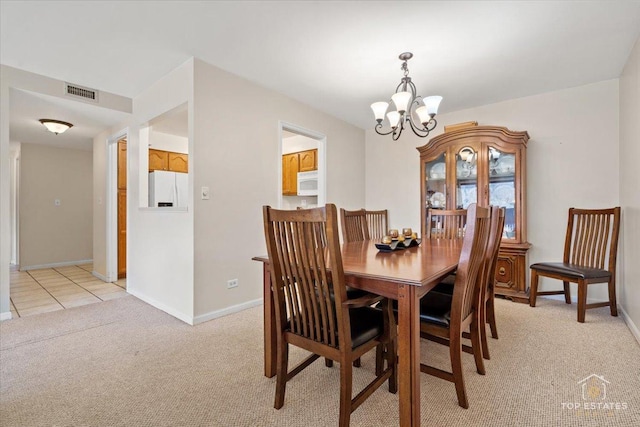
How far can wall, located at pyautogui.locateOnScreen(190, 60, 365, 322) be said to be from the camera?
8.85 ft

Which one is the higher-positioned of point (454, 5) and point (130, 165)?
point (454, 5)

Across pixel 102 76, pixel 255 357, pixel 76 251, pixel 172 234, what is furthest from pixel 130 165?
pixel 76 251

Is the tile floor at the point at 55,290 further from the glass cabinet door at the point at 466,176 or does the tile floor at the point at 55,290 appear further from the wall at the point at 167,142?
the glass cabinet door at the point at 466,176

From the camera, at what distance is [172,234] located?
9.51 feet

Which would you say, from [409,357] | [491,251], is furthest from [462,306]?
[491,251]

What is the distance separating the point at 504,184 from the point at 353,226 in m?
1.93

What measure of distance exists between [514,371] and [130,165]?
13.5 feet

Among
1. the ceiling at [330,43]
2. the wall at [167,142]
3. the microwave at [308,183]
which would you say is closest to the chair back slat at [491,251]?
the ceiling at [330,43]

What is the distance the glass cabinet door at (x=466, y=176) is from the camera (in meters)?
3.55

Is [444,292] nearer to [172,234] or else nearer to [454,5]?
[454,5]

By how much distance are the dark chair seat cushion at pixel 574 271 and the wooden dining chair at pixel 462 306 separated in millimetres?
1597

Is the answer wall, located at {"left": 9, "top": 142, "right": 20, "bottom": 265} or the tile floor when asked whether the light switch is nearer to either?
the tile floor

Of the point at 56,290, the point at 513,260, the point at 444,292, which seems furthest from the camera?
the point at 56,290

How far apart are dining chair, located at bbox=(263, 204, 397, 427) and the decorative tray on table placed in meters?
0.58
